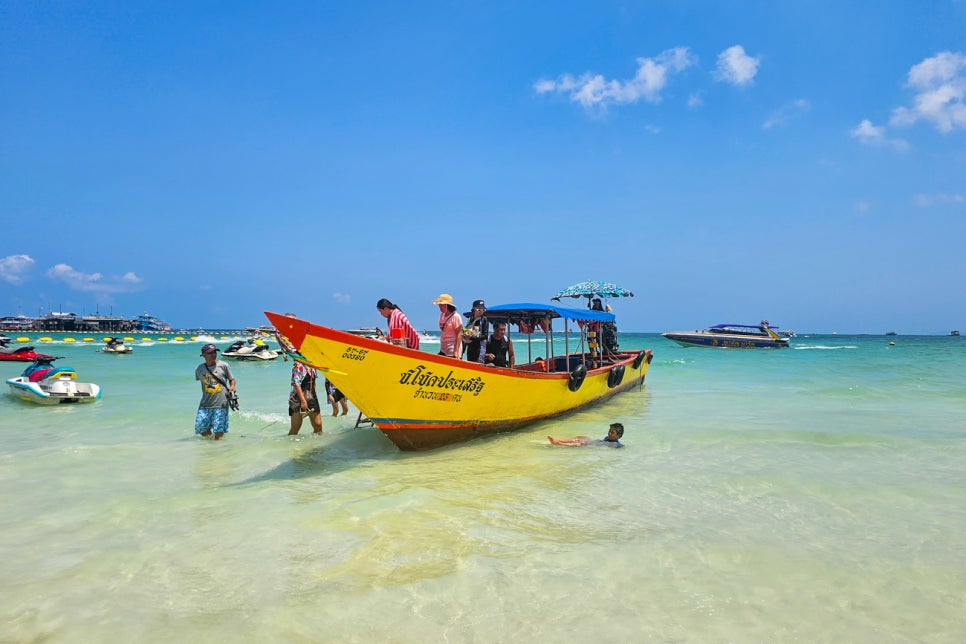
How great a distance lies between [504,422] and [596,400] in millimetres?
4641

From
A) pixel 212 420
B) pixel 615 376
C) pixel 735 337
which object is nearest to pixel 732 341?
pixel 735 337

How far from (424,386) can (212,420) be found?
3684mm

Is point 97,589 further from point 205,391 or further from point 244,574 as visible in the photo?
point 205,391

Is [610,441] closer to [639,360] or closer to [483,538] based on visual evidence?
[483,538]

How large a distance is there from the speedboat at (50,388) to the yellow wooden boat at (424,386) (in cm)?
924

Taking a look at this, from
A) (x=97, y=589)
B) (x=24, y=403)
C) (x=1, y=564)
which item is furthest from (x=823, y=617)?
(x=24, y=403)

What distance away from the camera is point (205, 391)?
7965 mm

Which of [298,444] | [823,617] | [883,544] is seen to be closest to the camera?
[823,617]

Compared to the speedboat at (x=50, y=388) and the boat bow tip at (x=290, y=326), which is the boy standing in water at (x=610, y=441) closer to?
the boat bow tip at (x=290, y=326)

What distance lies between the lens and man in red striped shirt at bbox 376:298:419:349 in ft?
24.4

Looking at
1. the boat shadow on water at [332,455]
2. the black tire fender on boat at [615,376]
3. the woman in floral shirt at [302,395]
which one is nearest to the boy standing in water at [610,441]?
the boat shadow on water at [332,455]

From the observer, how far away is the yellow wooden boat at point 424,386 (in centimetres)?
652

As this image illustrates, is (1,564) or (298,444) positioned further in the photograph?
(298,444)

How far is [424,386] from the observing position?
280 inches
